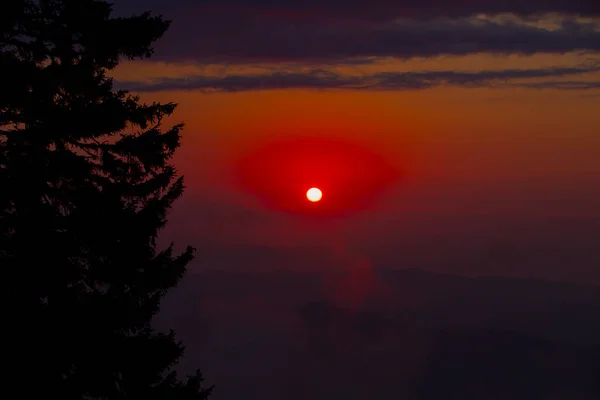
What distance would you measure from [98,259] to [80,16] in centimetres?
450

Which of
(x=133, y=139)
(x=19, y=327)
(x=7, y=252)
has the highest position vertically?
(x=133, y=139)

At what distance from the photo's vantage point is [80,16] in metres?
13.7

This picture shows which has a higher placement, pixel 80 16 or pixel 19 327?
pixel 80 16

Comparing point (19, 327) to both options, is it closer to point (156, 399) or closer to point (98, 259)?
point (98, 259)

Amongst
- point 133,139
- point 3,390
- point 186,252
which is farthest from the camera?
point 186,252

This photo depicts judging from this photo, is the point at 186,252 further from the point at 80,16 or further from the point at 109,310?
the point at 80,16

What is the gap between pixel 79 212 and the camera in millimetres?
13406

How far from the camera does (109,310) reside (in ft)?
44.8

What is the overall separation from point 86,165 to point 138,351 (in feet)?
12.3

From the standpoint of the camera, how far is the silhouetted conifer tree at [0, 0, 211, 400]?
1264 centimetres

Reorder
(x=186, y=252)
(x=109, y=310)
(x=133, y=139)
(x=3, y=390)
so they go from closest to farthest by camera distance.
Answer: (x=3, y=390) → (x=109, y=310) → (x=133, y=139) → (x=186, y=252)

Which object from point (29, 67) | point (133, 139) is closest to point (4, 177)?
point (29, 67)

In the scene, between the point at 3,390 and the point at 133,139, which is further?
the point at 133,139

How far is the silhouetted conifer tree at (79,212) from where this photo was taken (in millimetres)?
12641
